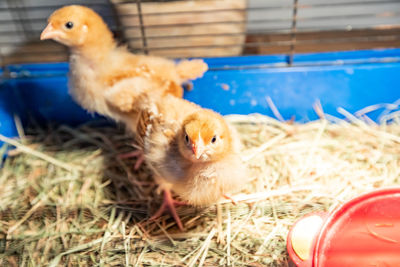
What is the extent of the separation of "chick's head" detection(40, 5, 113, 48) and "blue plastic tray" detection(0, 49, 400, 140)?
0.40m

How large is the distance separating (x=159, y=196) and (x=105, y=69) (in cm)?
68

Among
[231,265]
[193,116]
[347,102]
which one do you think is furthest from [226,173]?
[347,102]

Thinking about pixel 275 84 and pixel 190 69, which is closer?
pixel 190 69

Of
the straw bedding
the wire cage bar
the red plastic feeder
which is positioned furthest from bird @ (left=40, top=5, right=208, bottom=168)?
the red plastic feeder

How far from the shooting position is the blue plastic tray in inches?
75.6

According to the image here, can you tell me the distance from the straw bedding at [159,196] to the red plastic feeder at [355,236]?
0.18 meters

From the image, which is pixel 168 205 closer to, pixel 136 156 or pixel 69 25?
pixel 136 156

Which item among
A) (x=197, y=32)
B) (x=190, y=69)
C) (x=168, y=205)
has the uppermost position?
(x=197, y=32)

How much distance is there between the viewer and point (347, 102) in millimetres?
1995

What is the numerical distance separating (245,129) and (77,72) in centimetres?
95

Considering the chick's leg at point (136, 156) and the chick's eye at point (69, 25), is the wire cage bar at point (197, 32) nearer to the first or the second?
the chick's eye at point (69, 25)

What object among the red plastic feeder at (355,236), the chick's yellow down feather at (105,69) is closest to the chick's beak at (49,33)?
the chick's yellow down feather at (105,69)

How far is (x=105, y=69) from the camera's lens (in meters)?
1.73

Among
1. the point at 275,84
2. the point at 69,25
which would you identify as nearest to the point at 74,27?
the point at 69,25
